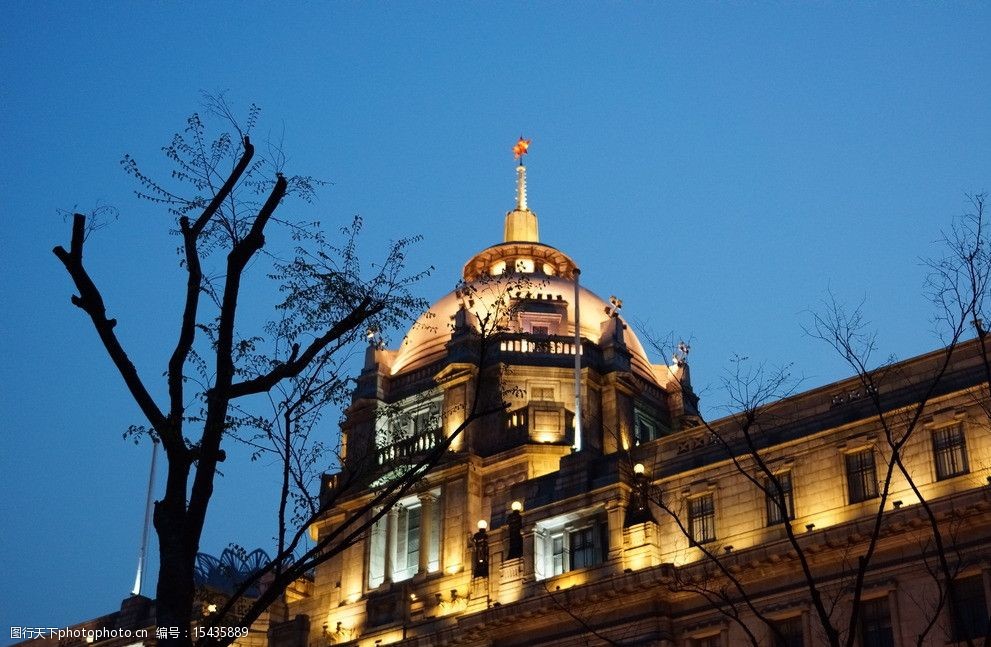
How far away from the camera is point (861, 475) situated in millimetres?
48125

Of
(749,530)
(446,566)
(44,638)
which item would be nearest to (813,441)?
(749,530)

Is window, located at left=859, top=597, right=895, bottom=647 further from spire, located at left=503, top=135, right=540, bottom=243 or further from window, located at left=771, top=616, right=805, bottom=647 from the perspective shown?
spire, located at left=503, top=135, right=540, bottom=243

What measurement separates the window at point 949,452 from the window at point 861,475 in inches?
93.3

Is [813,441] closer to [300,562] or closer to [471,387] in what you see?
[471,387]

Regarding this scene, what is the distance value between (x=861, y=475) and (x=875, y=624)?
565 cm

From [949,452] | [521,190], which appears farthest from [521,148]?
[949,452]

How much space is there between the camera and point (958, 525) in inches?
1671

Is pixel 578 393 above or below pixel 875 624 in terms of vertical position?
above

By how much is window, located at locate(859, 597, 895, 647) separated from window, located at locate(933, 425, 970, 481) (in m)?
4.82

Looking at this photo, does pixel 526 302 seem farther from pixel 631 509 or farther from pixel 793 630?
pixel 793 630

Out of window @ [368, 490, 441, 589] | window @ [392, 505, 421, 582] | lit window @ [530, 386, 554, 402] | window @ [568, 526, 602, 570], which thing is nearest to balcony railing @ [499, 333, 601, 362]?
lit window @ [530, 386, 554, 402]

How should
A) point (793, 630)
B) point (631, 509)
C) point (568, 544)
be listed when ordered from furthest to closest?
point (568, 544), point (631, 509), point (793, 630)

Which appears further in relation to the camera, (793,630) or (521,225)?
(521,225)

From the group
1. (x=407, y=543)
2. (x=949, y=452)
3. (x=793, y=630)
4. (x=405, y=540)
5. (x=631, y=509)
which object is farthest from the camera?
(x=405, y=540)
